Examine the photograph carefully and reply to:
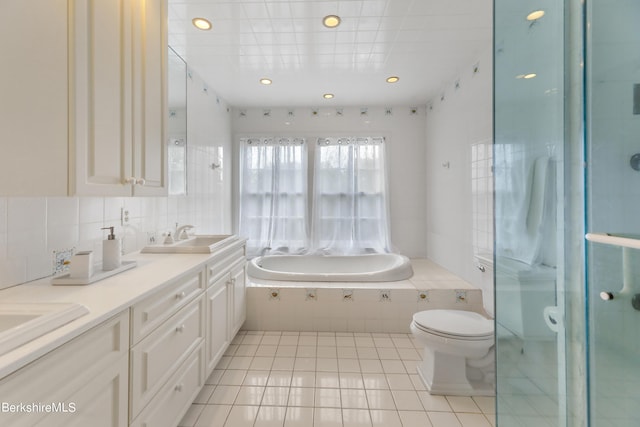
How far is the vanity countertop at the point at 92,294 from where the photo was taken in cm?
65

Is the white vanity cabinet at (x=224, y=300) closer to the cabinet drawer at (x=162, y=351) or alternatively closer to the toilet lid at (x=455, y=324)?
the cabinet drawer at (x=162, y=351)

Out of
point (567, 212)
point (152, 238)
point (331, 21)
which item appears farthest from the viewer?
point (152, 238)

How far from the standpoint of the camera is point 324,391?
178 cm

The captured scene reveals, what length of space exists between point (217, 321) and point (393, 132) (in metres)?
3.12

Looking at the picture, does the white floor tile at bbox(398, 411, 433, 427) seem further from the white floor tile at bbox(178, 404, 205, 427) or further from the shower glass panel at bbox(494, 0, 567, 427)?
the white floor tile at bbox(178, 404, 205, 427)

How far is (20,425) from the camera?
63 cm

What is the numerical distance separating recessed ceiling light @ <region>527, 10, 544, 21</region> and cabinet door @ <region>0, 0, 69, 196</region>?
1.71m

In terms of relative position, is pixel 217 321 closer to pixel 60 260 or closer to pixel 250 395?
pixel 250 395

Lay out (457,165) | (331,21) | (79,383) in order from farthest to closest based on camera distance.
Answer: (457,165) → (331,21) → (79,383)

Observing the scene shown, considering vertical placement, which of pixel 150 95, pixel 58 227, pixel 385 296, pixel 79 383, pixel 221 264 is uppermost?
pixel 150 95

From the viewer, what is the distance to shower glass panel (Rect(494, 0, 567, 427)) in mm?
1077

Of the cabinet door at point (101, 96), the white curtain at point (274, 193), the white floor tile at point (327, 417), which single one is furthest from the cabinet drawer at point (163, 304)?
the white curtain at point (274, 193)

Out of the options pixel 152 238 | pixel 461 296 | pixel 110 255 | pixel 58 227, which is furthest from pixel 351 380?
pixel 58 227

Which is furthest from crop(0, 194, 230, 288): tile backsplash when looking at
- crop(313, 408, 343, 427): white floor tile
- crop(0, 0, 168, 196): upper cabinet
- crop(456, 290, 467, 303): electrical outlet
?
crop(456, 290, 467, 303): electrical outlet
